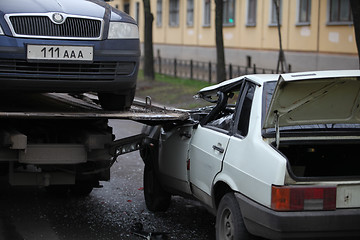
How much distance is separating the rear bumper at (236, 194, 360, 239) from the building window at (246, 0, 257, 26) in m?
25.1

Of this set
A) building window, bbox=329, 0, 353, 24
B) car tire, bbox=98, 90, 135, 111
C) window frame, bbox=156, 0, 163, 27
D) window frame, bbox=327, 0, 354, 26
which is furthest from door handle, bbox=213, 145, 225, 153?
window frame, bbox=156, 0, 163, 27

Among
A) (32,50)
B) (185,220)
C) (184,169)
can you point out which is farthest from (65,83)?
(185,220)

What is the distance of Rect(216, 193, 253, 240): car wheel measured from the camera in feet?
16.9

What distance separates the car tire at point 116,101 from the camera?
23.1 ft


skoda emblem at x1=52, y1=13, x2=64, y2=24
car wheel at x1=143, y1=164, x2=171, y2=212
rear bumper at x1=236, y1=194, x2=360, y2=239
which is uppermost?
skoda emblem at x1=52, y1=13, x2=64, y2=24

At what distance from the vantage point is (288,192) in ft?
15.5

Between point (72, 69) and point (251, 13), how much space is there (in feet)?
79.4

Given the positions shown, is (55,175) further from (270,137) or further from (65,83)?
(270,137)

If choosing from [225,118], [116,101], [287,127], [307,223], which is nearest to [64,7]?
[116,101]

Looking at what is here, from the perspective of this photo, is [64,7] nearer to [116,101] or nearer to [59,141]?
[116,101]

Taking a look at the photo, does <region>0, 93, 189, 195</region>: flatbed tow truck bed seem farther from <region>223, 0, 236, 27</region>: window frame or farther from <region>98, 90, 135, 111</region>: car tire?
<region>223, 0, 236, 27</region>: window frame

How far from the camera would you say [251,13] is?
1177 inches

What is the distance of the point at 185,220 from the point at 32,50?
2.49 meters

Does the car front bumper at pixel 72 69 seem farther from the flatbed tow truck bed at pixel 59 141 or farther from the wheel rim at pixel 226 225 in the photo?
the wheel rim at pixel 226 225
